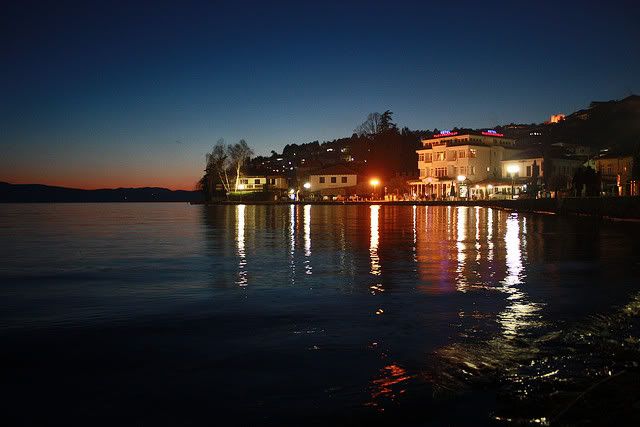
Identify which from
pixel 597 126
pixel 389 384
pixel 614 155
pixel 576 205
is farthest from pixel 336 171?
pixel 389 384

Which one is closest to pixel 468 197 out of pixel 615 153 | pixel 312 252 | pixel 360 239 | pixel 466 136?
pixel 466 136

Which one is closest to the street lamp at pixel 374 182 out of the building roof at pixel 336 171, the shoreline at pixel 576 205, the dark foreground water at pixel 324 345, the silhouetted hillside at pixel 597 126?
the building roof at pixel 336 171

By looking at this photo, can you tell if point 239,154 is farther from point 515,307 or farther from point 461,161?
point 515,307

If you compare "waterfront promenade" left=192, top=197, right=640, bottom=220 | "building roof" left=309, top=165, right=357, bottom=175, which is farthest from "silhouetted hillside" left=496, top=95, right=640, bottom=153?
"waterfront promenade" left=192, top=197, right=640, bottom=220

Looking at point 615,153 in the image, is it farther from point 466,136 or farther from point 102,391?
point 102,391

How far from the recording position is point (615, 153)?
6962 cm

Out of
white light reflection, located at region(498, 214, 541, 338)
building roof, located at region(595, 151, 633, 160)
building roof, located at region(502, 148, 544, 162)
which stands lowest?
white light reflection, located at region(498, 214, 541, 338)

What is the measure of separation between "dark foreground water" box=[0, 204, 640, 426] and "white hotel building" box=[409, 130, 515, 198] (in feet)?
260

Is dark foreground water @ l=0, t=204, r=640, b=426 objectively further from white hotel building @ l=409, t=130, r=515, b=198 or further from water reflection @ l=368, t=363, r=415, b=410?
white hotel building @ l=409, t=130, r=515, b=198

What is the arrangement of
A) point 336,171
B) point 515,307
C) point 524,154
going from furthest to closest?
1. point 336,171
2. point 524,154
3. point 515,307

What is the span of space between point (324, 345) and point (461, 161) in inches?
3551

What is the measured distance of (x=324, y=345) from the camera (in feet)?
24.2

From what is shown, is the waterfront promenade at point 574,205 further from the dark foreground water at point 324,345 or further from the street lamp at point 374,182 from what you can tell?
the dark foreground water at point 324,345

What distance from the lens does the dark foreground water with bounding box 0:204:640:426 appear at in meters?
5.15
